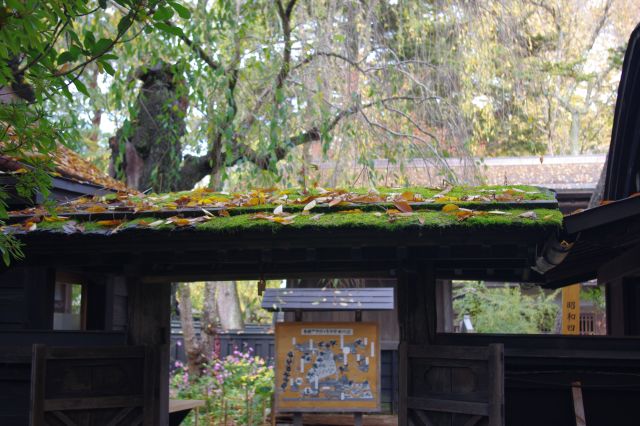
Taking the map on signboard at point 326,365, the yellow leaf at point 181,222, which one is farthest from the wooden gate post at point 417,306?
the map on signboard at point 326,365

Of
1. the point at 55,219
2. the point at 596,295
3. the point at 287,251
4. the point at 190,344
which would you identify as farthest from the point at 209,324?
the point at 55,219

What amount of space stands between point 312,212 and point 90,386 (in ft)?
8.25

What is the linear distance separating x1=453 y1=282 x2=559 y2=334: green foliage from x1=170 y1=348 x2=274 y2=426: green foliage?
17.7ft

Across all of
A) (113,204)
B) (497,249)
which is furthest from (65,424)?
(497,249)

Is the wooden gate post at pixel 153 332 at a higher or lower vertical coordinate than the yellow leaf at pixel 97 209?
lower

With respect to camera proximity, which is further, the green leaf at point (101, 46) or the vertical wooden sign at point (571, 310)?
the vertical wooden sign at point (571, 310)

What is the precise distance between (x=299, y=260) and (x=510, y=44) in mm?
7213

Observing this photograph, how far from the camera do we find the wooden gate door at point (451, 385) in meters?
6.18

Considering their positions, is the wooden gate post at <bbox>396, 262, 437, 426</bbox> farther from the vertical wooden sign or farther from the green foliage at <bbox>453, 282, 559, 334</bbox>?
the green foliage at <bbox>453, 282, 559, 334</bbox>

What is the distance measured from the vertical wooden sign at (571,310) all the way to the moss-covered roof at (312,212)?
25.1 ft

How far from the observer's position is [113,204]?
6969 mm

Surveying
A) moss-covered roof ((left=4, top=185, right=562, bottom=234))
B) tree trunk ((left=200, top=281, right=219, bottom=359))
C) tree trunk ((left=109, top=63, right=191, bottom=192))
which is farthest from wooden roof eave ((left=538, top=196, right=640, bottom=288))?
tree trunk ((left=200, top=281, right=219, bottom=359))

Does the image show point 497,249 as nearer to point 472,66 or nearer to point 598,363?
point 598,363

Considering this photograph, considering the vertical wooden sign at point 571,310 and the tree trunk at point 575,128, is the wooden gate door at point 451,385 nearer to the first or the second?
the vertical wooden sign at point 571,310
